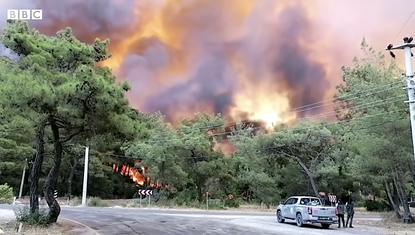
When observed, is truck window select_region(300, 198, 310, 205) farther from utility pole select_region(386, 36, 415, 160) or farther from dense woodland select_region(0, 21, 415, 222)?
utility pole select_region(386, 36, 415, 160)

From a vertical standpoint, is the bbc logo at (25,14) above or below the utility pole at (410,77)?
above

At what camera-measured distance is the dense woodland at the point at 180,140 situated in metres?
15.1

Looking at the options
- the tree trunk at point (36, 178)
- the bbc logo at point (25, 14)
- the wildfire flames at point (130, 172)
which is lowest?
the tree trunk at point (36, 178)

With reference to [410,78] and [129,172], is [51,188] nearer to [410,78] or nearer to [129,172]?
[410,78]

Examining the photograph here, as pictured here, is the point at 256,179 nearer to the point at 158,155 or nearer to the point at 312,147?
the point at 312,147

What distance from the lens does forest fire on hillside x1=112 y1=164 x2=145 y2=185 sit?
64062 mm

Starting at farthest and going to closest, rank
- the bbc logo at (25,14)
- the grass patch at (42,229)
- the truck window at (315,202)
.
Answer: the truck window at (315,202) < the bbc logo at (25,14) < the grass patch at (42,229)

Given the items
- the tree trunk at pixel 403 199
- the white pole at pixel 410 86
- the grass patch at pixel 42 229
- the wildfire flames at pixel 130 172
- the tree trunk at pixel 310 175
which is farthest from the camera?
the wildfire flames at pixel 130 172

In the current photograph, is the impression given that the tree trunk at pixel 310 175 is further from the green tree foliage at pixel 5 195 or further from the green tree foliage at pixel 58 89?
the green tree foliage at pixel 5 195

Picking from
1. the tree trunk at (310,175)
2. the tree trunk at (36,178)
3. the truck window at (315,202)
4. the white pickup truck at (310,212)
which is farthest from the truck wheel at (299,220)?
the tree trunk at (310,175)

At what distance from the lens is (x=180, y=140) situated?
1729 inches

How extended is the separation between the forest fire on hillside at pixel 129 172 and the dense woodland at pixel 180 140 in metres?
1.08

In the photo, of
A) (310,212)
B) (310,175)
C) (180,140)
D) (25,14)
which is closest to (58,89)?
(25,14)

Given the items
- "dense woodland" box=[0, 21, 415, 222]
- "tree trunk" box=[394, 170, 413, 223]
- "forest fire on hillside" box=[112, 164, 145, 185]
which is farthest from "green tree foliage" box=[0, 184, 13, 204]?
"tree trunk" box=[394, 170, 413, 223]
